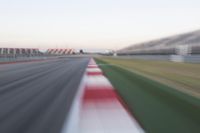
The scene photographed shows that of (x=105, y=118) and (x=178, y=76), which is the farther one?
(x=178, y=76)

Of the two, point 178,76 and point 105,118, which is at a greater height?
point 105,118

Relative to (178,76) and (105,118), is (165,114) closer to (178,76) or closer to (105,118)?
(105,118)

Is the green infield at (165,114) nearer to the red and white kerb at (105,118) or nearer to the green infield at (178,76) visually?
the red and white kerb at (105,118)

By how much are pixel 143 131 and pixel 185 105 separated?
361 cm

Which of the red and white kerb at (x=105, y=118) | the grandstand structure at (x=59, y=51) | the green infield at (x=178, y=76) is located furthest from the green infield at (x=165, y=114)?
the grandstand structure at (x=59, y=51)

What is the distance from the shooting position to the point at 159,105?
8.63 metres

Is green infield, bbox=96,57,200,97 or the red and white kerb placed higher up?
the red and white kerb

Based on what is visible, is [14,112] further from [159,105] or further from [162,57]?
[162,57]

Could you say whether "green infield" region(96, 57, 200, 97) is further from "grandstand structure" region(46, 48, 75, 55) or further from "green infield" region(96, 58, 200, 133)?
"grandstand structure" region(46, 48, 75, 55)

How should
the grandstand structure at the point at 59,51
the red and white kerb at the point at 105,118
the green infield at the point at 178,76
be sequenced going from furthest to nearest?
1. the grandstand structure at the point at 59,51
2. the green infield at the point at 178,76
3. the red and white kerb at the point at 105,118

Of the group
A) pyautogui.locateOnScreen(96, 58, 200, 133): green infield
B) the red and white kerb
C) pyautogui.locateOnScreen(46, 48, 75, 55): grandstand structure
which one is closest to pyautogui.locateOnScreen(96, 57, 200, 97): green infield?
pyautogui.locateOnScreen(96, 58, 200, 133): green infield

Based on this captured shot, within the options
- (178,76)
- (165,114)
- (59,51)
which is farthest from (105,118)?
(59,51)

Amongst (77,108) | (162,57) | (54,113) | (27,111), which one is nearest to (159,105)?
(77,108)

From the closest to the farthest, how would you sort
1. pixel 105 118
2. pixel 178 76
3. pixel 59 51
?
pixel 105 118, pixel 178 76, pixel 59 51
